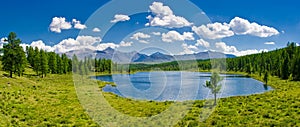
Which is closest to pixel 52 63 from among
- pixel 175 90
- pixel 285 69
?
pixel 175 90

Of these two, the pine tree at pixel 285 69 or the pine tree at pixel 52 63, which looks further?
the pine tree at pixel 52 63

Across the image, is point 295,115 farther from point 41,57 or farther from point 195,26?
point 41,57

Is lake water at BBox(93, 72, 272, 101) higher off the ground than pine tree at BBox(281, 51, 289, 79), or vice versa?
pine tree at BBox(281, 51, 289, 79)

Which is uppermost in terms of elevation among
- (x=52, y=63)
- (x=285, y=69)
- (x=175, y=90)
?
(x=52, y=63)

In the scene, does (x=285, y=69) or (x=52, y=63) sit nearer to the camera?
(x=285, y=69)

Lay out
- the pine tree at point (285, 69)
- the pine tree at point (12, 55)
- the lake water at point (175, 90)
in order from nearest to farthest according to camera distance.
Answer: the lake water at point (175, 90) → the pine tree at point (12, 55) → the pine tree at point (285, 69)

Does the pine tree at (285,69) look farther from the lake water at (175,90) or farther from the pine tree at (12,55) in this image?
the pine tree at (12,55)

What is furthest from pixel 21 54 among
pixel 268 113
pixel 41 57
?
pixel 268 113

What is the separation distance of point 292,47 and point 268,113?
104 m

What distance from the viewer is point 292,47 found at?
118188 mm

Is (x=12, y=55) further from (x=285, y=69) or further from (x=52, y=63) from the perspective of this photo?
(x=285, y=69)

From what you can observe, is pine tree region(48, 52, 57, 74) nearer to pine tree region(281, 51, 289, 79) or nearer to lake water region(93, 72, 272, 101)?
lake water region(93, 72, 272, 101)

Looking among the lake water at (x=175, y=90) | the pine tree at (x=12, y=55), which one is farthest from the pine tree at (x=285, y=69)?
the pine tree at (x=12, y=55)

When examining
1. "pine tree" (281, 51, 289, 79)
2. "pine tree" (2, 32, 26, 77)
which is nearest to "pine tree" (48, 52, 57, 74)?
"pine tree" (2, 32, 26, 77)
